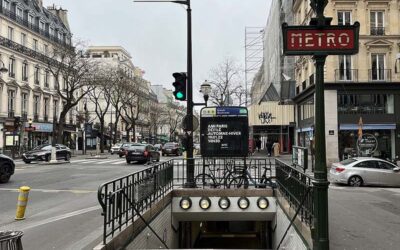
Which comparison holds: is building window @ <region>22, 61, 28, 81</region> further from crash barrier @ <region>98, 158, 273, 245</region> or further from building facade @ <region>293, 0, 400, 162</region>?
crash barrier @ <region>98, 158, 273, 245</region>

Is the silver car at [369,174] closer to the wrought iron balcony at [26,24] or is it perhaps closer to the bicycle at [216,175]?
the bicycle at [216,175]

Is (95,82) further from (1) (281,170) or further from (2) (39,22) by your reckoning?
(1) (281,170)

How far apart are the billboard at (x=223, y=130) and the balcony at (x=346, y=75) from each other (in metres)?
21.6

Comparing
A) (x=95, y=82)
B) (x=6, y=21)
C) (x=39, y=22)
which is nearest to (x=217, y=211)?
(x=95, y=82)

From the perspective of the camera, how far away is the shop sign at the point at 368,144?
32188mm

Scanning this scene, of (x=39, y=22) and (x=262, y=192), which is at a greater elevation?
(x=39, y=22)

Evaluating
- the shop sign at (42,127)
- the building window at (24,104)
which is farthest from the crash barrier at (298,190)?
the shop sign at (42,127)

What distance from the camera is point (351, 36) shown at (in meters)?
6.10

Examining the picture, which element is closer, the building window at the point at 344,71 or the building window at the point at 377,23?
the building window at the point at 344,71

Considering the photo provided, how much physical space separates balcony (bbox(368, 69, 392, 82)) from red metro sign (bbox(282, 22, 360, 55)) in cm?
3053

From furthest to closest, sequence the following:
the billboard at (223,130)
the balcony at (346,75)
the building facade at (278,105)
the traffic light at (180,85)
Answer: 1. the building facade at (278,105)
2. the balcony at (346,75)
3. the billboard at (223,130)
4. the traffic light at (180,85)

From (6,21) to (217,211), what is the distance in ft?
143

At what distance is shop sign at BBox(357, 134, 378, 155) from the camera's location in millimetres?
32188

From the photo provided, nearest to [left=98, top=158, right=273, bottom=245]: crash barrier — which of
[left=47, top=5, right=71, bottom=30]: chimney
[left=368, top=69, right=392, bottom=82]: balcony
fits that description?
[left=368, top=69, right=392, bottom=82]: balcony
